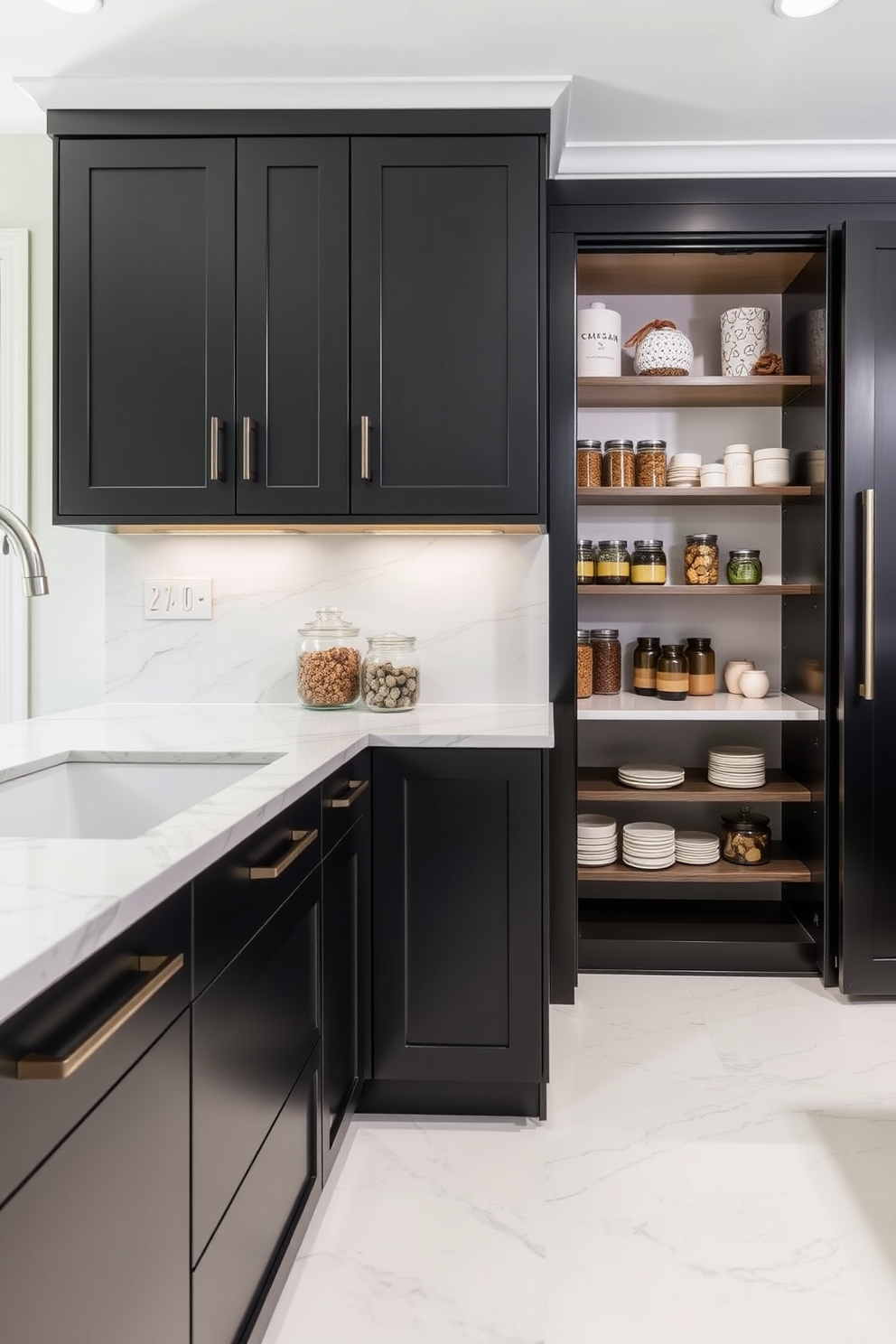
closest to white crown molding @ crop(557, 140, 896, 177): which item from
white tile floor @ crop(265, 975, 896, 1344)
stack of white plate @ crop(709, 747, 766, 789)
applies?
stack of white plate @ crop(709, 747, 766, 789)

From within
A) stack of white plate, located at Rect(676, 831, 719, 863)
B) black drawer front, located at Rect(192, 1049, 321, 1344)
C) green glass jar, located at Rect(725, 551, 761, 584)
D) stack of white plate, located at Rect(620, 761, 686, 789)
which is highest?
green glass jar, located at Rect(725, 551, 761, 584)

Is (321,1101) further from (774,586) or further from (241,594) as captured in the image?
(774,586)

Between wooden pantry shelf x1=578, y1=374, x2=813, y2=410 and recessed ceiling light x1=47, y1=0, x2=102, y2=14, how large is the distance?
4.99 ft

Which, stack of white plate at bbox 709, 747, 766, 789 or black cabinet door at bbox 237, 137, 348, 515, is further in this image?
stack of white plate at bbox 709, 747, 766, 789

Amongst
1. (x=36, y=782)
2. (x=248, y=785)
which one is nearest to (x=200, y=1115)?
(x=248, y=785)

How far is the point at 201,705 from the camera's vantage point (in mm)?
2641

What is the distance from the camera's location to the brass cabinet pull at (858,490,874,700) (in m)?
2.57

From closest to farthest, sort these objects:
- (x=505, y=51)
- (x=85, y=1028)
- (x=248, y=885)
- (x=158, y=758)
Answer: (x=85, y=1028), (x=248, y=885), (x=158, y=758), (x=505, y=51)

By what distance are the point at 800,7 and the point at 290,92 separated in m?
1.18

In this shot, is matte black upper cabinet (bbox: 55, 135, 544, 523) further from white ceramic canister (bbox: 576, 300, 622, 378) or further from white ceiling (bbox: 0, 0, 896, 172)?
white ceramic canister (bbox: 576, 300, 622, 378)

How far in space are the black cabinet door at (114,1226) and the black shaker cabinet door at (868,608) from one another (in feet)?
7.22

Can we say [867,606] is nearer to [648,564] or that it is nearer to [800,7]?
[648,564]

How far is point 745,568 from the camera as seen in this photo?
2.98 metres

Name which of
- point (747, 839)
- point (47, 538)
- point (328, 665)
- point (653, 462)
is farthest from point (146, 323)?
point (747, 839)
